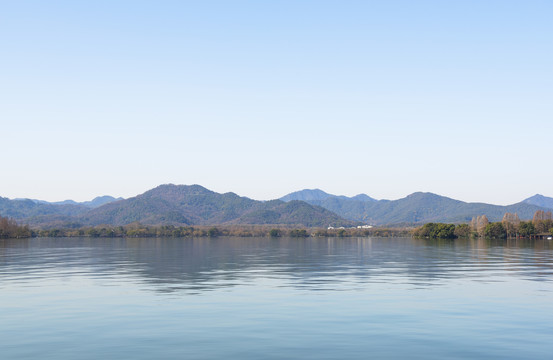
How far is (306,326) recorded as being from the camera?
35.8 meters

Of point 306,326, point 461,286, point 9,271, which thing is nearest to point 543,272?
point 461,286

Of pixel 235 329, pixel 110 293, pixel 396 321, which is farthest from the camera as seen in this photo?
pixel 110 293

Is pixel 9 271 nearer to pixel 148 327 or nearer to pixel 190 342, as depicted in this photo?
pixel 148 327

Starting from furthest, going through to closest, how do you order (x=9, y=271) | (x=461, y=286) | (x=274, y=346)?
(x=9, y=271) → (x=461, y=286) → (x=274, y=346)

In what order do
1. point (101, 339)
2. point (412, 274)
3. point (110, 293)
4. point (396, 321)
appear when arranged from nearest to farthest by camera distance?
point (101, 339), point (396, 321), point (110, 293), point (412, 274)

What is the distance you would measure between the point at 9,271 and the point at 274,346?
62.5m

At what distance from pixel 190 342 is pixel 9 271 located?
5850 cm

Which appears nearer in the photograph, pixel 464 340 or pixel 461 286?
pixel 464 340

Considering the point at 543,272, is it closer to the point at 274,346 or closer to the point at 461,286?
the point at 461,286

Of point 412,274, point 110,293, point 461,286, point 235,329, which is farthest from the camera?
point 412,274

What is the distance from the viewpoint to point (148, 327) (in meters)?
35.6

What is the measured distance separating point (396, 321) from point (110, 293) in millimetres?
29620

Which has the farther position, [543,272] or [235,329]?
[543,272]

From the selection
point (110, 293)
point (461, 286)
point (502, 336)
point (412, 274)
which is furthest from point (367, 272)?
point (502, 336)
